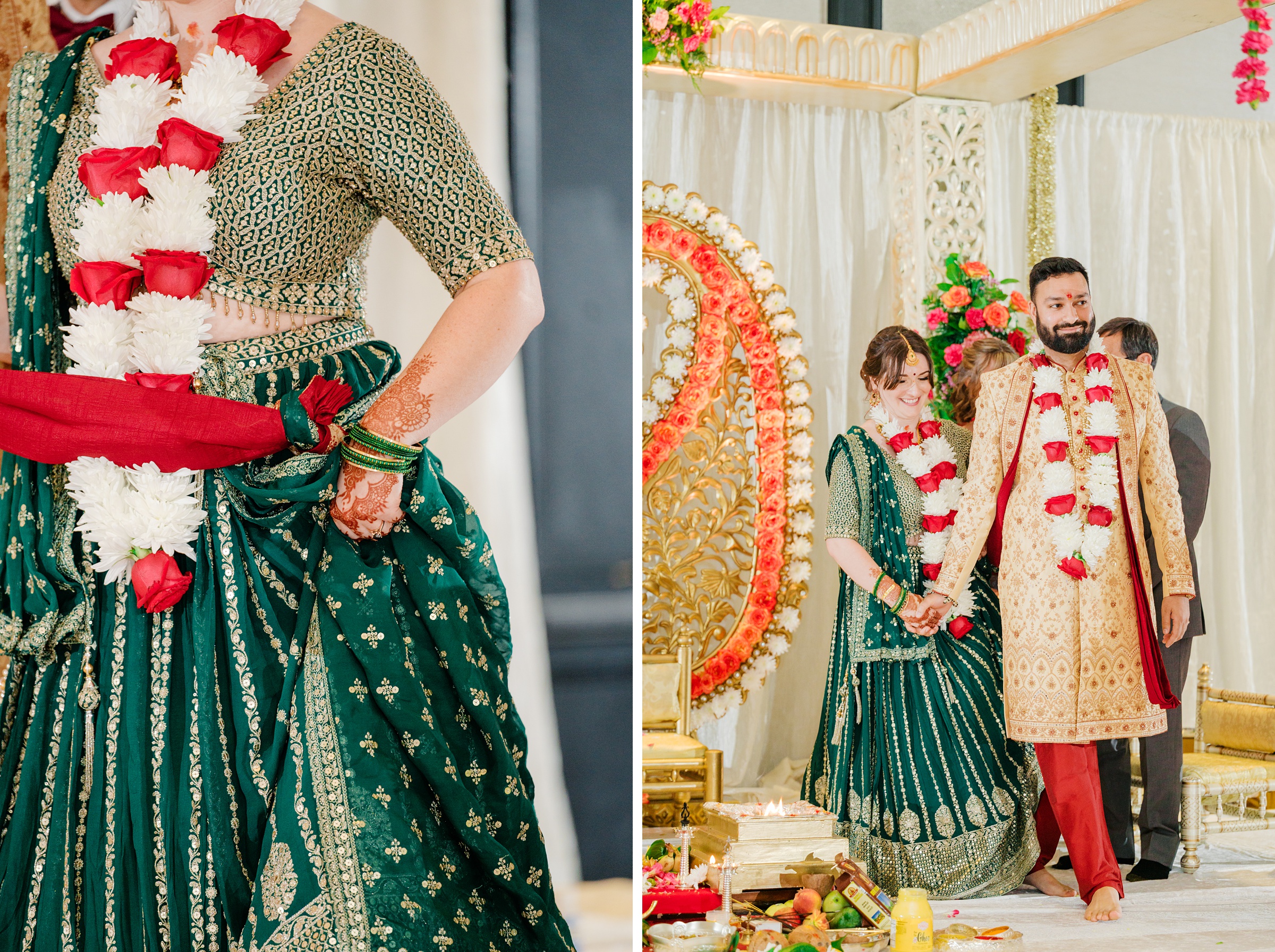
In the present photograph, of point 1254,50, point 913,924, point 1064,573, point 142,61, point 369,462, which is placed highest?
point 1254,50

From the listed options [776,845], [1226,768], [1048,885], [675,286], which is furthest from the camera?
[675,286]

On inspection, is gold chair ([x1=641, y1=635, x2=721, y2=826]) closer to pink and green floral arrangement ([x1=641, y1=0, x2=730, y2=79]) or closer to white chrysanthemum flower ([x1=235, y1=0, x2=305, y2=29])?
pink and green floral arrangement ([x1=641, y1=0, x2=730, y2=79])

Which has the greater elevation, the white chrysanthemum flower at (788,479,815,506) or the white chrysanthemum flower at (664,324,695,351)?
the white chrysanthemum flower at (664,324,695,351)

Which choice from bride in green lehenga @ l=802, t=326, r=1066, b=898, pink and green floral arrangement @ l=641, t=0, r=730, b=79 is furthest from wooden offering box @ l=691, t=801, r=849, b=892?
pink and green floral arrangement @ l=641, t=0, r=730, b=79

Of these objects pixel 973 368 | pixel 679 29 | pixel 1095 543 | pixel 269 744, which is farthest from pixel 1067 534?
pixel 269 744

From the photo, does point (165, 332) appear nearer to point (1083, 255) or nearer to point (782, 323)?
point (782, 323)

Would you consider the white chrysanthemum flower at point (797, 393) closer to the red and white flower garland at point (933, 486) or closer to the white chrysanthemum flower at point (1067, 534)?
the red and white flower garland at point (933, 486)

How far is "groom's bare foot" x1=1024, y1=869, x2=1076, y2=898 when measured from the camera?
10.5 ft

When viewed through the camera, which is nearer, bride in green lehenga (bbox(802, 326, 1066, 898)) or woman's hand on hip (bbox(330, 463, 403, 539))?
woman's hand on hip (bbox(330, 463, 403, 539))

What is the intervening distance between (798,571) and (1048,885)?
4.56 ft

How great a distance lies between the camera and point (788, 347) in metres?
4.21

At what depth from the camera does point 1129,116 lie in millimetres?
4805

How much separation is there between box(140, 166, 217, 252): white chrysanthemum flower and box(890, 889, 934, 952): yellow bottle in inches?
85.2

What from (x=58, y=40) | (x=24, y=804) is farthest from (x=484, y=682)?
(x=58, y=40)
